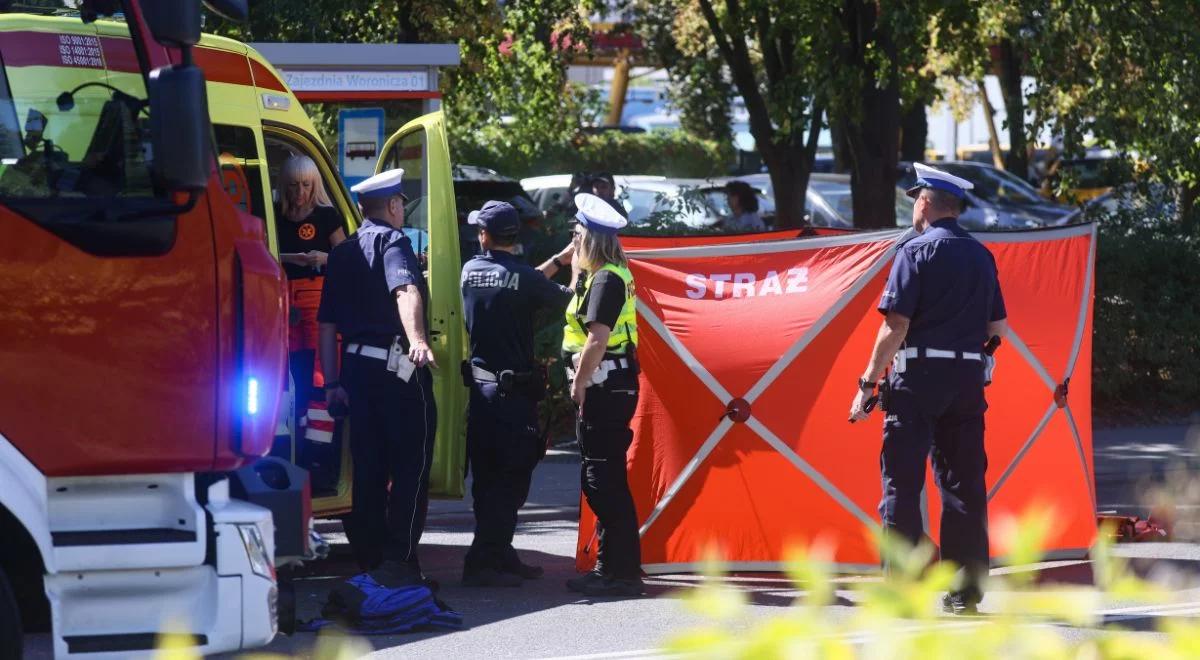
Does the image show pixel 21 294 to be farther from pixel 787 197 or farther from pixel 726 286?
pixel 787 197

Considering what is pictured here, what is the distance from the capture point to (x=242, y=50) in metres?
7.14

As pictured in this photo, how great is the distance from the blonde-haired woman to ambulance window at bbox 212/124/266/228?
472 mm

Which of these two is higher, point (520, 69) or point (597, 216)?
point (520, 69)

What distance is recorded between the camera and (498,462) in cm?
757

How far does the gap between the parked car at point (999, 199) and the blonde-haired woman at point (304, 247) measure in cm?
1619

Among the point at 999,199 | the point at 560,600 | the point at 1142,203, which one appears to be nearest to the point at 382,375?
the point at 560,600

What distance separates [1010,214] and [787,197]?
786cm

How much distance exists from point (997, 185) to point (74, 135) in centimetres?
2154

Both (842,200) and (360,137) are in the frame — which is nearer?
(360,137)

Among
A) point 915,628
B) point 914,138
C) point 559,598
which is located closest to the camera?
point 915,628

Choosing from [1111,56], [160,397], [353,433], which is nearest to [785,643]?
[160,397]

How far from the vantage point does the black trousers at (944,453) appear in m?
6.80

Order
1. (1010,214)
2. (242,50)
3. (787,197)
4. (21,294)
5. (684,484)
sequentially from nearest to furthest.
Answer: (21,294)
(242,50)
(684,484)
(787,197)
(1010,214)

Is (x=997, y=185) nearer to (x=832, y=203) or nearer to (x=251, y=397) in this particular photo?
(x=832, y=203)
